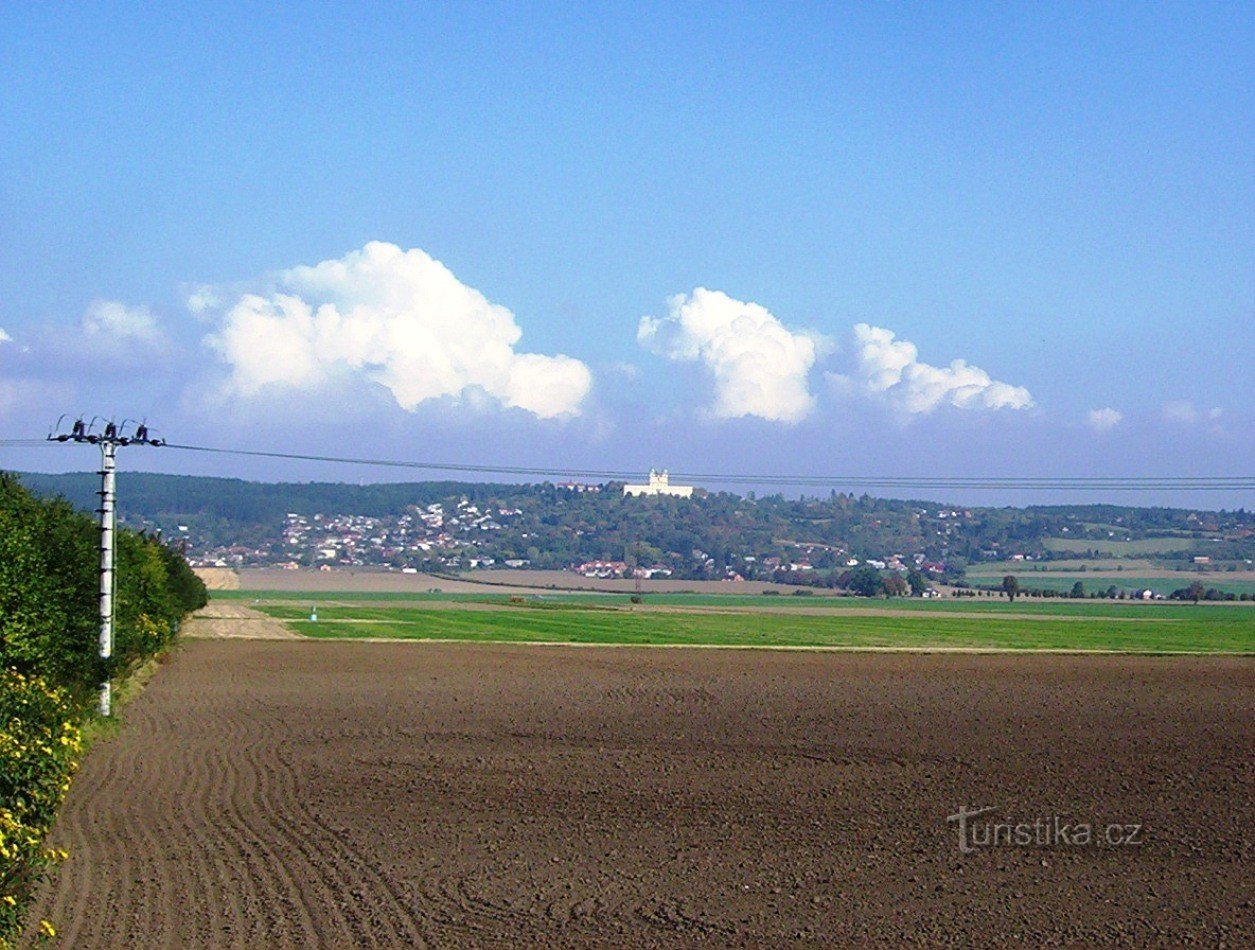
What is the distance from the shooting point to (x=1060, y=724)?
98.7 ft

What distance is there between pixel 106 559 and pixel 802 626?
53.5 metres

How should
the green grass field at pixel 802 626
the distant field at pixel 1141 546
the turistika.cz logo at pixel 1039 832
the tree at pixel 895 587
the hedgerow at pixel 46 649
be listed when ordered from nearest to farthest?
the hedgerow at pixel 46 649
the turistika.cz logo at pixel 1039 832
the green grass field at pixel 802 626
the tree at pixel 895 587
the distant field at pixel 1141 546

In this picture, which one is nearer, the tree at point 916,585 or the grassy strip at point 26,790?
the grassy strip at point 26,790

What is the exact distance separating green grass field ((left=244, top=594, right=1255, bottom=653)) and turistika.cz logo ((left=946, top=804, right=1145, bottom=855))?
126 ft

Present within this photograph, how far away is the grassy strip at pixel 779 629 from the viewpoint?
203 ft

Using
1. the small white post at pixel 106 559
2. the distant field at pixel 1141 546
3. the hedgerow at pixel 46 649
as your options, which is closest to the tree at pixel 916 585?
the distant field at pixel 1141 546

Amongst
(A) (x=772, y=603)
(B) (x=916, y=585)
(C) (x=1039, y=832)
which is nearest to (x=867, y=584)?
(B) (x=916, y=585)

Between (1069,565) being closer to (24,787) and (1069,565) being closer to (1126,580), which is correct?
(1126,580)

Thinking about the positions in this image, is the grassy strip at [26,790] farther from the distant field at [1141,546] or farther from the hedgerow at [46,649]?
the distant field at [1141,546]

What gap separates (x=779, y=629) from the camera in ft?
240

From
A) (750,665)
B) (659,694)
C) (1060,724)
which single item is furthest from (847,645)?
(1060,724)

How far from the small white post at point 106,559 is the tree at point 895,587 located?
123m

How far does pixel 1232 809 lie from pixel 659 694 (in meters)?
17.7

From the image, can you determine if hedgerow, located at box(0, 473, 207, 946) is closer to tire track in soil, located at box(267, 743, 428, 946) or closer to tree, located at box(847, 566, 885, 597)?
tire track in soil, located at box(267, 743, 428, 946)
